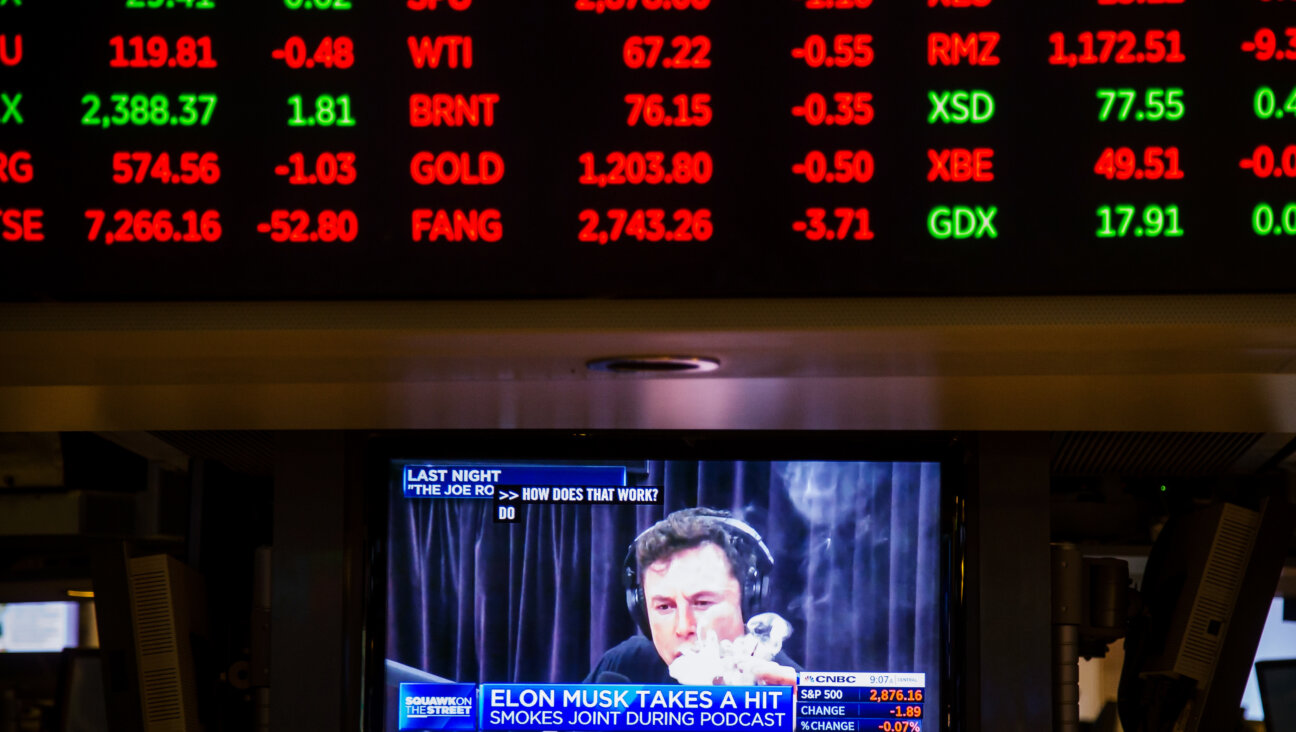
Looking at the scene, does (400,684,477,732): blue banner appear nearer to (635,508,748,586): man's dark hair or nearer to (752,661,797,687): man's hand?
(635,508,748,586): man's dark hair

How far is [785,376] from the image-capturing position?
2.55 meters

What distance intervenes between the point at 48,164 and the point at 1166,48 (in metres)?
1.67

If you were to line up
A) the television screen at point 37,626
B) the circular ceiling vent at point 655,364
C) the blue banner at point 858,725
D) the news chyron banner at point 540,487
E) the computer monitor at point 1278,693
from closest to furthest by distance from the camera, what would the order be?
1. the circular ceiling vent at point 655,364
2. the blue banner at point 858,725
3. the news chyron banner at point 540,487
4. the computer monitor at point 1278,693
5. the television screen at point 37,626

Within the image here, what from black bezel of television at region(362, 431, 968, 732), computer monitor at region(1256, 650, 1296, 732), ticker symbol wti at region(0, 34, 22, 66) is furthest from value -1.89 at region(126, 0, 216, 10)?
computer monitor at region(1256, 650, 1296, 732)

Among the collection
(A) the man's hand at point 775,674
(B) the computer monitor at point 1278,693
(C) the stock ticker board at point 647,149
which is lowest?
(B) the computer monitor at point 1278,693

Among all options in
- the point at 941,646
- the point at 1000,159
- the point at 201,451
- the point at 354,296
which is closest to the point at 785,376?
the point at 1000,159

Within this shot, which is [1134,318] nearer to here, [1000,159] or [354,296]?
[1000,159]

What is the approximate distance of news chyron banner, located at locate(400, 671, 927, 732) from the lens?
11.0 feet

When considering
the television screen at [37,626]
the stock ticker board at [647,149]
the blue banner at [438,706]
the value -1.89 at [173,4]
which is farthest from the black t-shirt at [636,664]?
the television screen at [37,626]

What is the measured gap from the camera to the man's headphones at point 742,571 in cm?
338

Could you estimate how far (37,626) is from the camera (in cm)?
912

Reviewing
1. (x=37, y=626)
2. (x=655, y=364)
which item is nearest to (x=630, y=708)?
(x=655, y=364)

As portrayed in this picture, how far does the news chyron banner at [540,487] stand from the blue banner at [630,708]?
1.42 feet

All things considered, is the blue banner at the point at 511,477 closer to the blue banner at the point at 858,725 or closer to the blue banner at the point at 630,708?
the blue banner at the point at 630,708
